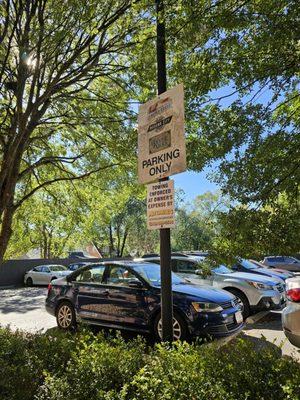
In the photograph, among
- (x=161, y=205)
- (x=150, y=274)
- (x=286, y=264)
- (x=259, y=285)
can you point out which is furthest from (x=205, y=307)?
(x=286, y=264)

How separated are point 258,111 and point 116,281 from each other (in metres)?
4.92

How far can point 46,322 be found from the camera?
36.2ft

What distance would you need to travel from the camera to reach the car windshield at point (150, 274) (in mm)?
7988

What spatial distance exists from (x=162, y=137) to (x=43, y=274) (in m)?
23.3

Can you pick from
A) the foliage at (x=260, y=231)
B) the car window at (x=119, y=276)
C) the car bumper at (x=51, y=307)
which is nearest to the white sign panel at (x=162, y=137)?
the foliage at (x=260, y=231)

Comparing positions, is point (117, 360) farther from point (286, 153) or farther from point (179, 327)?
point (179, 327)

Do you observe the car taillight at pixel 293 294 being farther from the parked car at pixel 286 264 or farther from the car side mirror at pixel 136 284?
the parked car at pixel 286 264

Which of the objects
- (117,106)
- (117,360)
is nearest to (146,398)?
(117,360)

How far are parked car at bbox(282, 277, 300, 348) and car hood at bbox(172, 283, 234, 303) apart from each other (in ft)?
5.39

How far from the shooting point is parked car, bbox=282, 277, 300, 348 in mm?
5477

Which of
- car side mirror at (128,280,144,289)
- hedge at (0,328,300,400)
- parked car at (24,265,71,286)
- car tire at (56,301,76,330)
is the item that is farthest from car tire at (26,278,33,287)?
hedge at (0,328,300,400)

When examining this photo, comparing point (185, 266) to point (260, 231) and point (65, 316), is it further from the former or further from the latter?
point (260, 231)

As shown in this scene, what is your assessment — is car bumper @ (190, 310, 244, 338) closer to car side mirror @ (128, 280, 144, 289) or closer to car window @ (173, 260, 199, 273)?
car side mirror @ (128, 280, 144, 289)

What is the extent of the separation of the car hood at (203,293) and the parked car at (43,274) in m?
18.3
